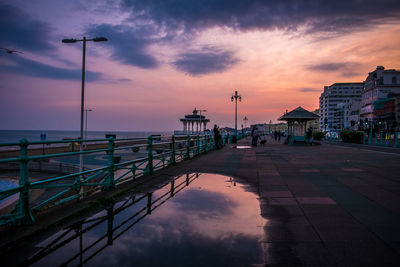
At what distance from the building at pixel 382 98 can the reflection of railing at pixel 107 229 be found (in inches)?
3698

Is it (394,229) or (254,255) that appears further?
(394,229)

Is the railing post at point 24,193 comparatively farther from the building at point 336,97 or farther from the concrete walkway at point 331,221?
the building at point 336,97

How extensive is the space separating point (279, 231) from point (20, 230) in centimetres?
361

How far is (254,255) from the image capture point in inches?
121

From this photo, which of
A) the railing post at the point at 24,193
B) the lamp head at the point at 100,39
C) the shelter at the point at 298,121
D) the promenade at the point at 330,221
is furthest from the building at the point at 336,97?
the railing post at the point at 24,193

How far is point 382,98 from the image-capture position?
307 ft

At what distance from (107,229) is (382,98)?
365 feet

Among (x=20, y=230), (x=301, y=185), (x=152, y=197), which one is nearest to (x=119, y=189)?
(x=152, y=197)

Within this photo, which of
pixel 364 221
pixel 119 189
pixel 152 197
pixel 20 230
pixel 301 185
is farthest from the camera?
pixel 301 185

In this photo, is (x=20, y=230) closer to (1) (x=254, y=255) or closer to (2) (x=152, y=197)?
(2) (x=152, y=197)

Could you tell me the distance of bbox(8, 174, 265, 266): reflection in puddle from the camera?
2986 mm

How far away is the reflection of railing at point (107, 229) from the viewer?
10.2 feet

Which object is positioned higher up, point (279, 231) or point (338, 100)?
point (338, 100)

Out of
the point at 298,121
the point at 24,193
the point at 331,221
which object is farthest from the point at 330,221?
the point at 298,121
